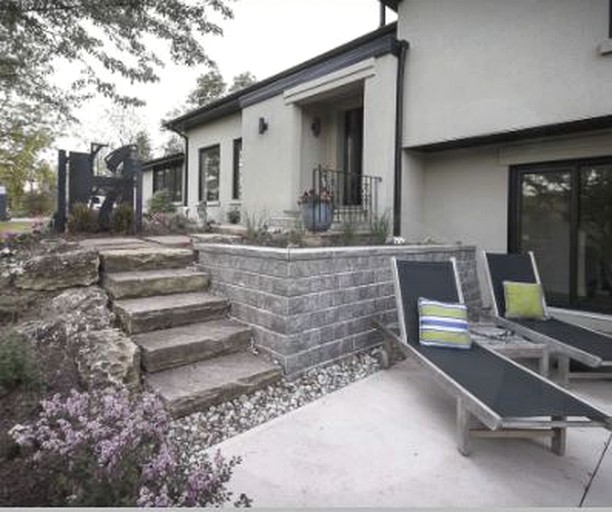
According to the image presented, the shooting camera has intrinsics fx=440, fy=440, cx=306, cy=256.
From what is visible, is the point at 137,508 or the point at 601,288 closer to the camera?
the point at 137,508

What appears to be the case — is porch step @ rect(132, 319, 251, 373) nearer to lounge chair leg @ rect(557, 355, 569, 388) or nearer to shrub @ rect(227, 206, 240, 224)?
lounge chair leg @ rect(557, 355, 569, 388)

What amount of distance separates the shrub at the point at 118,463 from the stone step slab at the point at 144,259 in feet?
8.81

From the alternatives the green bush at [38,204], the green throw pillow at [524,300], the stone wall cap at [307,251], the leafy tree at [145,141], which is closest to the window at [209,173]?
the stone wall cap at [307,251]

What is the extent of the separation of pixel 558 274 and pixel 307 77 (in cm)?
534

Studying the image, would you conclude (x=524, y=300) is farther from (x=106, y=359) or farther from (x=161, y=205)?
(x=161, y=205)

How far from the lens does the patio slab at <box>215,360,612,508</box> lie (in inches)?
94.6

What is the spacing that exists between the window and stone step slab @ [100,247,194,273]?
23.8 ft

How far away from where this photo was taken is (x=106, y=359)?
126 inches

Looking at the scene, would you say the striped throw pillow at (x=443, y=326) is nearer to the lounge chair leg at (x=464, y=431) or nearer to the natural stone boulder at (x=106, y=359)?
the lounge chair leg at (x=464, y=431)

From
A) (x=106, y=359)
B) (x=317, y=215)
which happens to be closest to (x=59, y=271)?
(x=106, y=359)

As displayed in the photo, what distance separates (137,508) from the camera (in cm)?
158

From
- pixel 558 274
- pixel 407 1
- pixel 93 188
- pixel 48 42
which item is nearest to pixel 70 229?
pixel 93 188

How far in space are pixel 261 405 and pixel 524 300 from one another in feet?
10.6

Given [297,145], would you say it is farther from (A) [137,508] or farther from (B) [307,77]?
(A) [137,508]
